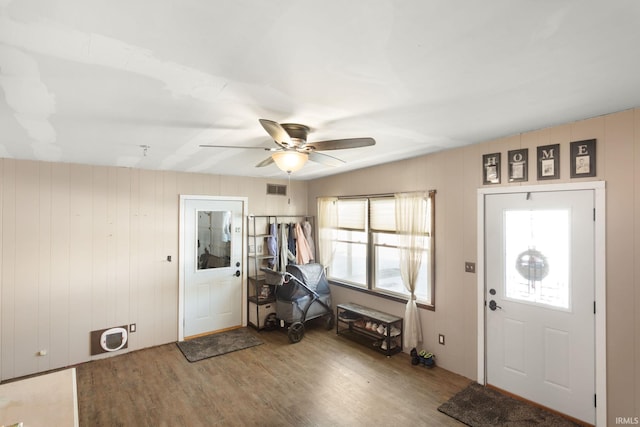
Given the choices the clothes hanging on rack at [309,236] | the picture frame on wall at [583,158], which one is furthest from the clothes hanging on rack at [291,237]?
the picture frame on wall at [583,158]

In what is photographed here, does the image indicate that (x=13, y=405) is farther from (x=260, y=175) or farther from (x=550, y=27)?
(x=260, y=175)

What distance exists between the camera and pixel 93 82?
172 cm

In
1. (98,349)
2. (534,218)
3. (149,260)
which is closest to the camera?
(534,218)

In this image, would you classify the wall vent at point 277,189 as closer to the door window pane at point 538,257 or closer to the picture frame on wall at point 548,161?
the door window pane at point 538,257

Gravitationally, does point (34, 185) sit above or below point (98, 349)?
above

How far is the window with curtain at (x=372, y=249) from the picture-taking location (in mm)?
4059

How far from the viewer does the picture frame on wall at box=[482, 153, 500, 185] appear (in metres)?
3.28

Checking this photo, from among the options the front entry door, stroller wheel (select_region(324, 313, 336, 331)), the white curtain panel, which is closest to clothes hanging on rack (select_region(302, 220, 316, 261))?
stroller wheel (select_region(324, 313, 336, 331))

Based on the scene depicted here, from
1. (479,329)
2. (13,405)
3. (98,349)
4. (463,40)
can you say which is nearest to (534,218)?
(479,329)

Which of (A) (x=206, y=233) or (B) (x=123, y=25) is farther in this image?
(A) (x=206, y=233)

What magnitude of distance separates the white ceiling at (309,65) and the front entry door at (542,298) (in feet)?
2.84

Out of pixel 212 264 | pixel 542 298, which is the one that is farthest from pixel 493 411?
pixel 212 264

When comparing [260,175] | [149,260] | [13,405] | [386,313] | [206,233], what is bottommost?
[386,313]

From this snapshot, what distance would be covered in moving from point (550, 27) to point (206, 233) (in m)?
4.74
